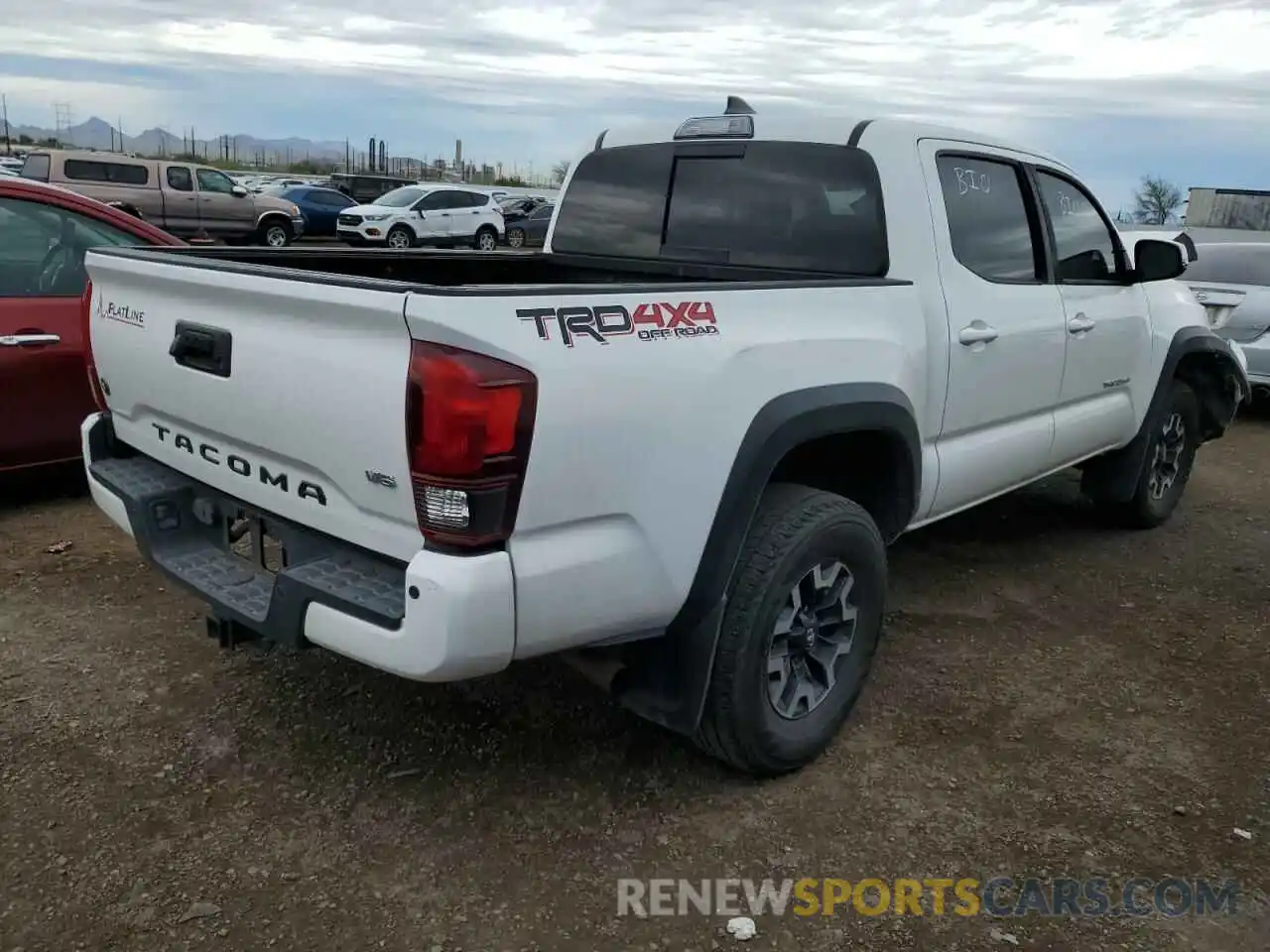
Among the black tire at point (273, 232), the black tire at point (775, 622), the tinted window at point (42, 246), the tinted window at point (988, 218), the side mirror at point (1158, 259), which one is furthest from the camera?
the black tire at point (273, 232)

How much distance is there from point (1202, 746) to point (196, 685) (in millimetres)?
3388

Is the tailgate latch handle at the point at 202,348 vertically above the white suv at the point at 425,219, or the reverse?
the tailgate latch handle at the point at 202,348

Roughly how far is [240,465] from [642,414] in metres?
1.12

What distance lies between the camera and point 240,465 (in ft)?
9.49

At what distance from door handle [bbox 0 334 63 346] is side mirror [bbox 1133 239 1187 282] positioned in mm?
4972

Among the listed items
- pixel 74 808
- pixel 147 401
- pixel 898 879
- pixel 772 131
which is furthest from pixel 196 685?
pixel 772 131

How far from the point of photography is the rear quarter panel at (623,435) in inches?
93.7

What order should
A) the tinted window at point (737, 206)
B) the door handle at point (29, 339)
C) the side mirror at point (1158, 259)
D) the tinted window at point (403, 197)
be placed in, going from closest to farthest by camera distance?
the tinted window at point (737, 206), the side mirror at point (1158, 259), the door handle at point (29, 339), the tinted window at point (403, 197)

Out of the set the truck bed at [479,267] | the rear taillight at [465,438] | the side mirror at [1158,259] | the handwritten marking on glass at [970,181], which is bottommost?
the rear taillight at [465,438]

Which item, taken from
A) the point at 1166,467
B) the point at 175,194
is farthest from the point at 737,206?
the point at 175,194

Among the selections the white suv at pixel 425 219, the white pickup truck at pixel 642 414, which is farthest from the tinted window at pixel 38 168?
the white pickup truck at pixel 642 414

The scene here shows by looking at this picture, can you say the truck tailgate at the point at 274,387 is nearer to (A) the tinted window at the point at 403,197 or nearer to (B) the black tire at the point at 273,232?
(B) the black tire at the point at 273,232

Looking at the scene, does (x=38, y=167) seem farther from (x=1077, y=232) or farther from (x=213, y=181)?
(x=1077, y=232)

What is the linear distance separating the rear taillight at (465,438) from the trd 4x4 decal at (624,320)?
0.14 m
